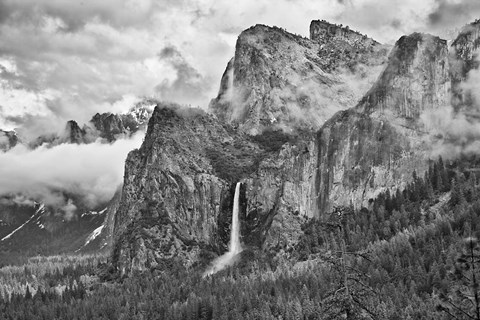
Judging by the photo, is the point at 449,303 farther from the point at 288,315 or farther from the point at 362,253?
the point at 288,315

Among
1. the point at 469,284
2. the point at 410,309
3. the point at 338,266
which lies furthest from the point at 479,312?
the point at 410,309

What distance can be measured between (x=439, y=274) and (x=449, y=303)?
170983mm

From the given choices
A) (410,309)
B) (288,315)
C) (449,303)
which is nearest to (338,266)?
(449,303)

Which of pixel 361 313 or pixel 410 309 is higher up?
pixel 361 313

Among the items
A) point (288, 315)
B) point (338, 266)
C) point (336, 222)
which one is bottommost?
point (288, 315)

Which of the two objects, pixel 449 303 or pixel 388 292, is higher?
pixel 449 303

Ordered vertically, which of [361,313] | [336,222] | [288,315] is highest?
[336,222]

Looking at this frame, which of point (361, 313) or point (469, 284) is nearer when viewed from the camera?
point (469, 284)

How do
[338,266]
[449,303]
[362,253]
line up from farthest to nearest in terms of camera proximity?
1. [338,266]
2. [362,253]
3. [449,303]

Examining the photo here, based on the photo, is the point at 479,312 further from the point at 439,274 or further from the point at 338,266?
the point at 439,274

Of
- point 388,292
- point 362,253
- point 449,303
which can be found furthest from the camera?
point 388,292

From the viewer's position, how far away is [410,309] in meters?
174

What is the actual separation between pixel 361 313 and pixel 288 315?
15962 cm

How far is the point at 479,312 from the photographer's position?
38031 millimetres
